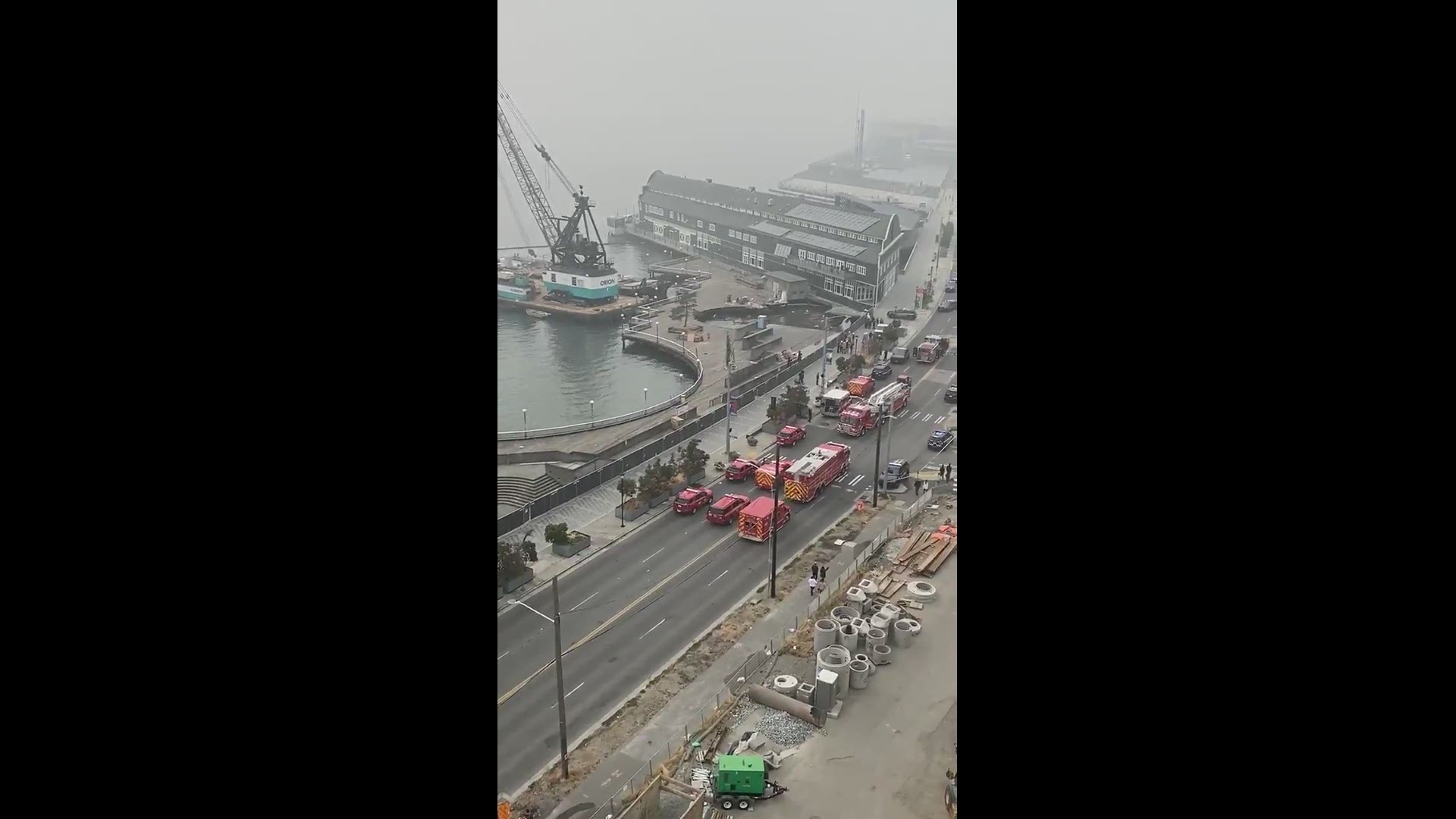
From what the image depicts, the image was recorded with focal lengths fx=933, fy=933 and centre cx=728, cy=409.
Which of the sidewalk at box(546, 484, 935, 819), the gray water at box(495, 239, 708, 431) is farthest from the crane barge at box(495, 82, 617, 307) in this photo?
the sidewalk at box(546, 484, 935, 819)

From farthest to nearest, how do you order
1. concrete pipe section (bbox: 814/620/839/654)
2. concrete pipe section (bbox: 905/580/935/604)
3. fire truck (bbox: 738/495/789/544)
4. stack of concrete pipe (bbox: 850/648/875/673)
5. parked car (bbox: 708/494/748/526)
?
parked car (bbox: 708/494/748/526)
fire truck (bbox: 738/495/789/544)
concrete pipe section (bbox: 905/580/935/604)
concrete pipe section (bbox: 814/620/839/654)
stack of concrete pipe (bbox: 850/648/875/673)

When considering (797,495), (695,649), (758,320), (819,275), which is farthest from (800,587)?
(819,275)

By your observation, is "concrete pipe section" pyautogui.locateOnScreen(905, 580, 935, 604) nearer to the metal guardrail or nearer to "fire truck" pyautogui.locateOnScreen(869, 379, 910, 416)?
"fire truck" pyautogui.locateOnScreen(869, 379, 910, 416)

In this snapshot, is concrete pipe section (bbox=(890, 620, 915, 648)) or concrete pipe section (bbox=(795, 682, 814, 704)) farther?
concrete pipe section (bbox=(890, 620, 915, 648))

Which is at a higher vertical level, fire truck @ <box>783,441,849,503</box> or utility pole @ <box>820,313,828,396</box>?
utility pole @ <box>820,313,828,396</box>

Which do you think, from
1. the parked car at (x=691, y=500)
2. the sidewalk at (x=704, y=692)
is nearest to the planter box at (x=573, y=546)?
the parked car at (x=691, y=500)

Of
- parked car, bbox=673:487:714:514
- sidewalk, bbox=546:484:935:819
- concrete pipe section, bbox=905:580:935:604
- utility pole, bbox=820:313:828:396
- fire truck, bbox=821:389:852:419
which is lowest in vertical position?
sidewalk, bbox=546:484:935:819

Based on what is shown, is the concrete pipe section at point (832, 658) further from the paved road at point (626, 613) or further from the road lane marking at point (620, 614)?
the road lane marking at point (620, 614)
